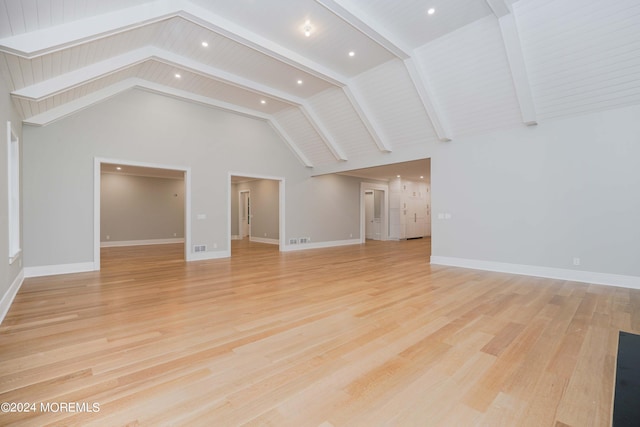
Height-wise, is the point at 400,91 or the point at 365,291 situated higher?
the point at 400,91

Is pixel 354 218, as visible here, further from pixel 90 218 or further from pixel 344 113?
pixel 90 218

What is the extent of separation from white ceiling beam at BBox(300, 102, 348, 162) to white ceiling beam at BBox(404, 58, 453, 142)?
2.77 m

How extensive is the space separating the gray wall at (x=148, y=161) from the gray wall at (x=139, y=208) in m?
5.13

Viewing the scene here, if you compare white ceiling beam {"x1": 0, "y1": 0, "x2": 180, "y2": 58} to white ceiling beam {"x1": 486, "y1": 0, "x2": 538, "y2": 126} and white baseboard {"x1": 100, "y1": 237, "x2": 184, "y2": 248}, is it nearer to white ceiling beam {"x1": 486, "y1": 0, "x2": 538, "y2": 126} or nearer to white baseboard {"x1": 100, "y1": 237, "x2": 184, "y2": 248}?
white ceiling beam {"x1": 486, "y1": 0, "x2": 538, "y2": 126}

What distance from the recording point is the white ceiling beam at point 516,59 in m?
3.84

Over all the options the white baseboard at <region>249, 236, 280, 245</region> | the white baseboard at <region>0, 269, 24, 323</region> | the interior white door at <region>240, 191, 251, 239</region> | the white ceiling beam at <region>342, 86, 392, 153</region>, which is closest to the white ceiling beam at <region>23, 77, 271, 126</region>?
the white baseboard at <region>0, 269, 24, 323</region>

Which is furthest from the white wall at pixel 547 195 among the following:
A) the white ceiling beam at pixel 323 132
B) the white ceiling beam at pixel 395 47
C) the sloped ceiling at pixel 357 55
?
the white ceiling beam at pixel 323 132

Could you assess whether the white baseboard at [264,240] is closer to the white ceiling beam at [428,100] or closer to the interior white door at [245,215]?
the interior white door at [245,215]

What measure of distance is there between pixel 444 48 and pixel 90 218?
23.8 feet

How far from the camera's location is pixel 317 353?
2.28 m

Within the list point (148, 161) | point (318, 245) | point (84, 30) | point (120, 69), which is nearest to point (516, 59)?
point (84, 30)

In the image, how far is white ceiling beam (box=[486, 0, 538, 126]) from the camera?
3.84 meters

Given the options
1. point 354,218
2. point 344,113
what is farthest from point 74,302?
point 354,218

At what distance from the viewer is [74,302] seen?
365cm
